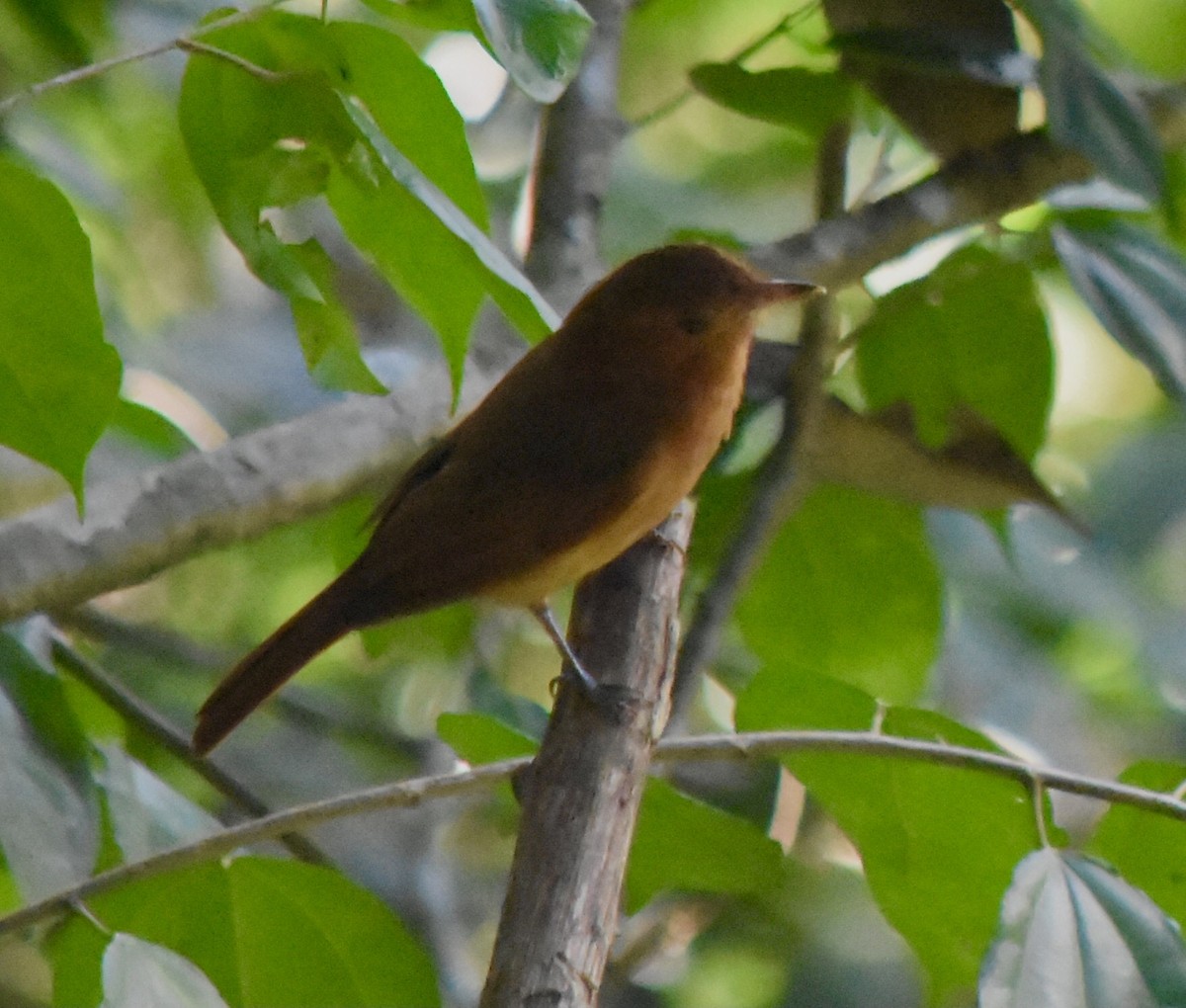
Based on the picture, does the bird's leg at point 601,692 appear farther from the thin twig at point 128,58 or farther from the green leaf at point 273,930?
the thin twig at point 128,58

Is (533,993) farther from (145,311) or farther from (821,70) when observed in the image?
(145,311)

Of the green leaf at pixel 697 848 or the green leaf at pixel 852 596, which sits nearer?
the green leaf at pixel 697 848

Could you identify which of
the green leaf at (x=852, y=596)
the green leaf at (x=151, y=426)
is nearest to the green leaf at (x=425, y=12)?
the green leaf at (x=151, y=426)

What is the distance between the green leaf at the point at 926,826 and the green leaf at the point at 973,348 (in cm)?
63

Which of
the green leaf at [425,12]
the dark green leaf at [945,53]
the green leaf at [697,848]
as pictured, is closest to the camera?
the green leaf at [425,12]

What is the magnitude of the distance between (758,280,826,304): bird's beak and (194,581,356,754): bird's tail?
62 cm

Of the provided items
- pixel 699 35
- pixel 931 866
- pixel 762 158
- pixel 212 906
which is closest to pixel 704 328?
pixel 931 866

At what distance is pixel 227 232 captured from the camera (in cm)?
136

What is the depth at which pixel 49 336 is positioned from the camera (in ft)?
4.17

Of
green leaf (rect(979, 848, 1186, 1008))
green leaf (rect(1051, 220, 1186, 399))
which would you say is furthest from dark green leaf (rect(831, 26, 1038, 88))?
green leaf (rect(979, 848, 1186, 1008))

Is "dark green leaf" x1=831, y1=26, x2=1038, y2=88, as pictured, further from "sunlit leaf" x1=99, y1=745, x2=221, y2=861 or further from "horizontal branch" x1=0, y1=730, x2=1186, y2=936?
"sunlit leaf" x1=99, y1=745, x2=221, y2=861

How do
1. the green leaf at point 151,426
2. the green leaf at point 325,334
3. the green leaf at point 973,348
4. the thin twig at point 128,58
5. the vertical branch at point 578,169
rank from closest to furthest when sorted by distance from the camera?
the thin twig at point 128,58 → the green leaf at point 325,334 → the green leaf at point 151,426 → the green leaf at point 973,348 → the vertical branch at point 578,169

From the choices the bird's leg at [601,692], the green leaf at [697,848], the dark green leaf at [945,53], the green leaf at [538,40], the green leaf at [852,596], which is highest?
the green leaf at [538,40]

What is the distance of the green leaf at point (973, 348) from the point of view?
6.98ft
